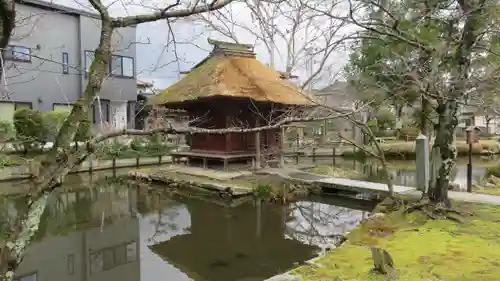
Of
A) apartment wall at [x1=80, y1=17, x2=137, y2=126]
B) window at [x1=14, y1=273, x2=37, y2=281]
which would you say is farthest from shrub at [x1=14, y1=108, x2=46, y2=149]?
window at [x1=14, y1=273, x2=37, y2=281]

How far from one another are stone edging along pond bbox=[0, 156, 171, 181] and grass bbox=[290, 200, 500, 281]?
12668 mm

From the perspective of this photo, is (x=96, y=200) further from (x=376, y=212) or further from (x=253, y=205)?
(x=376, y=212)

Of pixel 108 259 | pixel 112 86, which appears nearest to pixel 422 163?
pixel 108 259

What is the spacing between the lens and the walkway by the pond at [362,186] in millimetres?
9320

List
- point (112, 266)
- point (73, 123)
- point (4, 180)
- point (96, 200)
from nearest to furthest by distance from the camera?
1. point (73, 123)
2. point (112, 266)
3. point (96, 200)
4. point (4, 180)

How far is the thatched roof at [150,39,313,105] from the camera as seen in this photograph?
1448cm

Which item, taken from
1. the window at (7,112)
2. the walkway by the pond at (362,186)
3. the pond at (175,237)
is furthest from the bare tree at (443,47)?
the window at (7,112)

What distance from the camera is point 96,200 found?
12625 millimetres

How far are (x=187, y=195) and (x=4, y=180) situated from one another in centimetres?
790

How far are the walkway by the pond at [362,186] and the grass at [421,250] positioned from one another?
1.36m

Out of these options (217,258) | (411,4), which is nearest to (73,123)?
(217,258)

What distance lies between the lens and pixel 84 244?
27.3ft

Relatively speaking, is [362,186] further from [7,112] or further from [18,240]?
[7,112]

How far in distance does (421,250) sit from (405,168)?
15.1 metres
